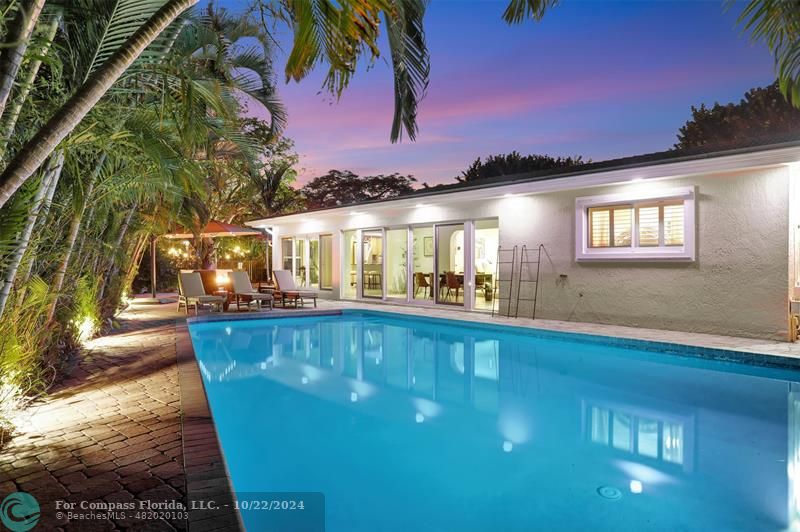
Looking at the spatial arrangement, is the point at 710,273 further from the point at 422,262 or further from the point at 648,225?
the point at 422,262

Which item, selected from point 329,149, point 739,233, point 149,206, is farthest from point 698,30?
point 149,206

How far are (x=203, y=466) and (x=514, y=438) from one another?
108 inches

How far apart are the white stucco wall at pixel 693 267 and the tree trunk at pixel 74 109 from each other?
884cm

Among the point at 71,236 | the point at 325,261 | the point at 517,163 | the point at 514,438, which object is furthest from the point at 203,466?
the point at 517,163

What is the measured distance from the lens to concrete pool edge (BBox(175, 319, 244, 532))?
7.75ft

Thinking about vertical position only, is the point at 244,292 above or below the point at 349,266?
below

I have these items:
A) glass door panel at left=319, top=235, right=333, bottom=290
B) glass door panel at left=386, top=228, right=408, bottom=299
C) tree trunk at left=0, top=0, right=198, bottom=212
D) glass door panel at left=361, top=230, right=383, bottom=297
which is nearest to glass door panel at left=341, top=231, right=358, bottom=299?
glass door panel at left=361, top=230, right=383, bottom=297

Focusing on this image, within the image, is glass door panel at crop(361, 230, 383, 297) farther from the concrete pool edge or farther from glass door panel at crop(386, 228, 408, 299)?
the concrete pool edge

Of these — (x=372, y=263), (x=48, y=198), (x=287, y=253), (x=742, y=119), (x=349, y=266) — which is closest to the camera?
(x=48, y=198)

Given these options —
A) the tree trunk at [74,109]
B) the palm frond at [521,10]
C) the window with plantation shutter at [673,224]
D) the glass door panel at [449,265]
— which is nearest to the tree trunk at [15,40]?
the tree trunk at [74,109]

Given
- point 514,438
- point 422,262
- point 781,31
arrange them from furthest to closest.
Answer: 1. point 422,262
2. point 514,438
3. point 781,31

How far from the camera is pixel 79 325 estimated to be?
7242 millimetres

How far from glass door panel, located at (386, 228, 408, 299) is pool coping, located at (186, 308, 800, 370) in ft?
10.7

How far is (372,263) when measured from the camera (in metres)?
16.5
